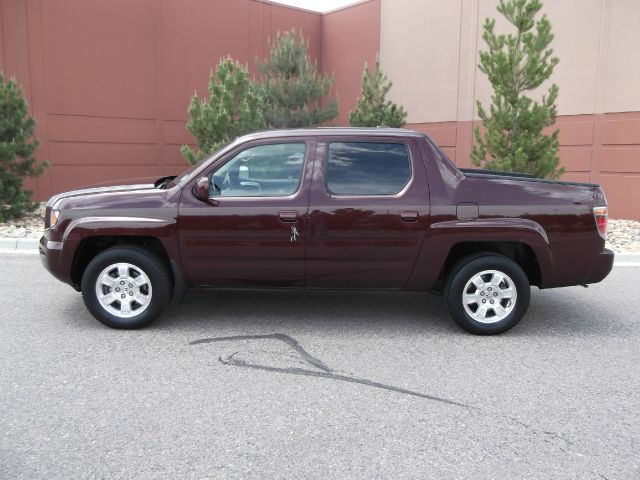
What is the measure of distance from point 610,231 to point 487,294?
795 cm

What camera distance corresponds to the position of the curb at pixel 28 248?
8.92 meters

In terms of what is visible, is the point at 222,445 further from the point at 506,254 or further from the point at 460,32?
the point at 460,32

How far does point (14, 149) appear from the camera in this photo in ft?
34.4

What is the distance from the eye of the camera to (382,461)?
2.96 metres

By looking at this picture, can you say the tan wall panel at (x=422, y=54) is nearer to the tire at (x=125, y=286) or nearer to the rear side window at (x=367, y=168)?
the rear side window at (x=367, y=168)

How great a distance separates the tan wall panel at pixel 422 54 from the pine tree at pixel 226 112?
6338 mm

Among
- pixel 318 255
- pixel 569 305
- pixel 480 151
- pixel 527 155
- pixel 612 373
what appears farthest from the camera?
pixel 480 151

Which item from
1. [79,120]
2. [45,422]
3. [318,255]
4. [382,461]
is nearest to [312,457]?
[382,461]

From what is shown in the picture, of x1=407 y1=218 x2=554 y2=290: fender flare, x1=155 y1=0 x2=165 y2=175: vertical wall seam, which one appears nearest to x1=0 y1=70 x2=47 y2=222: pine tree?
x1=155 y1=0 x2=165 y2=175: vertical wall seam

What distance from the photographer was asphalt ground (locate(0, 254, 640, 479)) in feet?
9.72

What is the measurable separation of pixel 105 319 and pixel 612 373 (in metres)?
4.28

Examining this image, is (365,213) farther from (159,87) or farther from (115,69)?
(159,87)

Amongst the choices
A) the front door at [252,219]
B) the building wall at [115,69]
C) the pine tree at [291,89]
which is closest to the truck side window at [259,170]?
the front door at [252,219]

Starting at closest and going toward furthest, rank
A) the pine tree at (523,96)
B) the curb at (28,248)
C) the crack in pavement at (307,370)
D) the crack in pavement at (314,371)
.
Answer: the crack in pavement at (314,371), the crack in pavement at (307,370), the curb at (28,248), the pine tree at (523,96)
